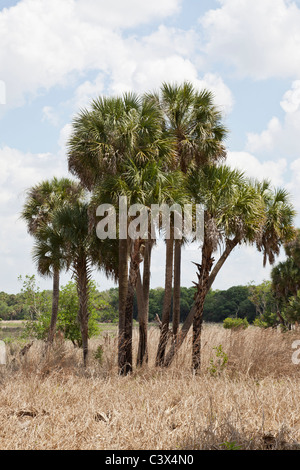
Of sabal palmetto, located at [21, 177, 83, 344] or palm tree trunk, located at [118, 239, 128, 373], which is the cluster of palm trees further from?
sabal palmetto, located at [21, 177, 83, 344]

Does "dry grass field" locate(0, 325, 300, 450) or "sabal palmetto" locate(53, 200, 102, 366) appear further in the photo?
"sabal palmetto" locate(53, 200, 102, 366)

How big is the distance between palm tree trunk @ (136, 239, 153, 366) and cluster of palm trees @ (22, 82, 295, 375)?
0.03 meters

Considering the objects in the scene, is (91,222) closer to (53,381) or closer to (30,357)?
(30,357)

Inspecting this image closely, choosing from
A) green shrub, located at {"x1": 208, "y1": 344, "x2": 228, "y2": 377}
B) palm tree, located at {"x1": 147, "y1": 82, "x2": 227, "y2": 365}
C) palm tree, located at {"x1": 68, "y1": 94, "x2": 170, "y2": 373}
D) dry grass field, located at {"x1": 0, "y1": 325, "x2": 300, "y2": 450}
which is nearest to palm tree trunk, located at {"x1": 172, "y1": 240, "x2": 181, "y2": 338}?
palm tree, located at {"x1": 147, "y1": 82, "x2": 227, "y2": 365}

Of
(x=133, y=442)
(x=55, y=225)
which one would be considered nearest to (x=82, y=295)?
(x=55, y=225)

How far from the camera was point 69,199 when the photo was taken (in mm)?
26141

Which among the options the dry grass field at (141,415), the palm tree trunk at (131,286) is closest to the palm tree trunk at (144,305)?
the palm tree trunk at (131,286)

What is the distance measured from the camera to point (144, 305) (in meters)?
17.2

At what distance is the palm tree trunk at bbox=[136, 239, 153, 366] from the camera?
1584 cm

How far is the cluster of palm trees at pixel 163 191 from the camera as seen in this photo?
50.2 feet

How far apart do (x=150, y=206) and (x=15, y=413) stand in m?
8.87
